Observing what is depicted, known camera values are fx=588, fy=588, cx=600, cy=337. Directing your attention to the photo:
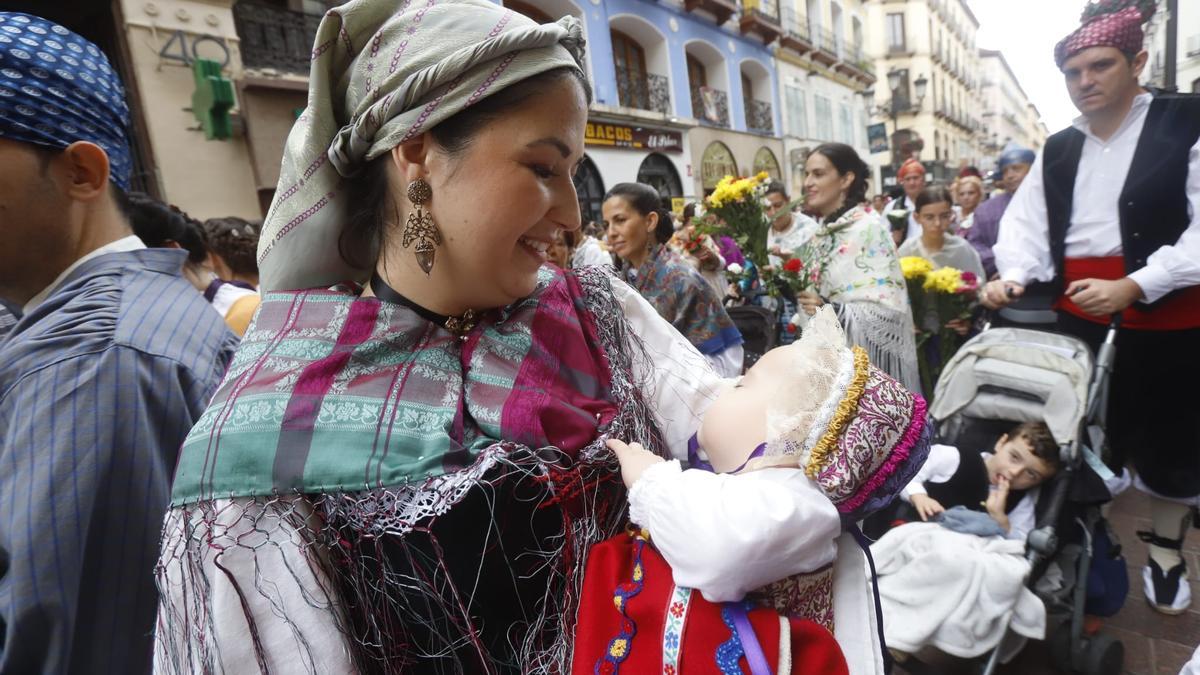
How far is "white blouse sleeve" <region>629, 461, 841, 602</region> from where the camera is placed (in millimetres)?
1039

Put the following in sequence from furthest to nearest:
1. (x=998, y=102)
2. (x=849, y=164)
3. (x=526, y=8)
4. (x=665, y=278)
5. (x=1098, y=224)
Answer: (x=998, y=102)
(x=526, y=8)
(x=849, y=164)
(x=665, y=278)
(x=1098, y=224)

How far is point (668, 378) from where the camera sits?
140 cm

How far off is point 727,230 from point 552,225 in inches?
117

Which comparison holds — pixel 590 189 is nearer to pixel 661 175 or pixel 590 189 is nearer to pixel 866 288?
pixel 661 175

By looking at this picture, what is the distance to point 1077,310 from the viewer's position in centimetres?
278

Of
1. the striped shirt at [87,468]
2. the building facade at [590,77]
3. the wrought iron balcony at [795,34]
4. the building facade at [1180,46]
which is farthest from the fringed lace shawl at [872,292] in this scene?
the wrought iron balcony at [795,34]

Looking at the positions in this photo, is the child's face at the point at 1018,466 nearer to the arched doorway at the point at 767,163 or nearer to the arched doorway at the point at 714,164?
the arched doorway at the point at 714,164

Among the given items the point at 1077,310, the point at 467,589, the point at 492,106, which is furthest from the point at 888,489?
the point at 1077,310

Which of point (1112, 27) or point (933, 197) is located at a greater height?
point (1112, 27)

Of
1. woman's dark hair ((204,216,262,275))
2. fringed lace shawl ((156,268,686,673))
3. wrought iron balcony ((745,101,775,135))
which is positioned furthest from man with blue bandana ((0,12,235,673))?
wrought iron balcony ((745,101,775,135))

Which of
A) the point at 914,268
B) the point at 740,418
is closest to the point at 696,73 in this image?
the point at 914,268

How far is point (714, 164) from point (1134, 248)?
623 inches

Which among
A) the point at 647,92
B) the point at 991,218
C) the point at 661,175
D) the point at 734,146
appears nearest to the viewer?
the point at 991,218

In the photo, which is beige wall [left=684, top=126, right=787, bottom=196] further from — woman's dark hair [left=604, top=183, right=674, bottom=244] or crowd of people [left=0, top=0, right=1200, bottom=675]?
crowd of people [left=0, top=0, right=1200, bottom=675]
